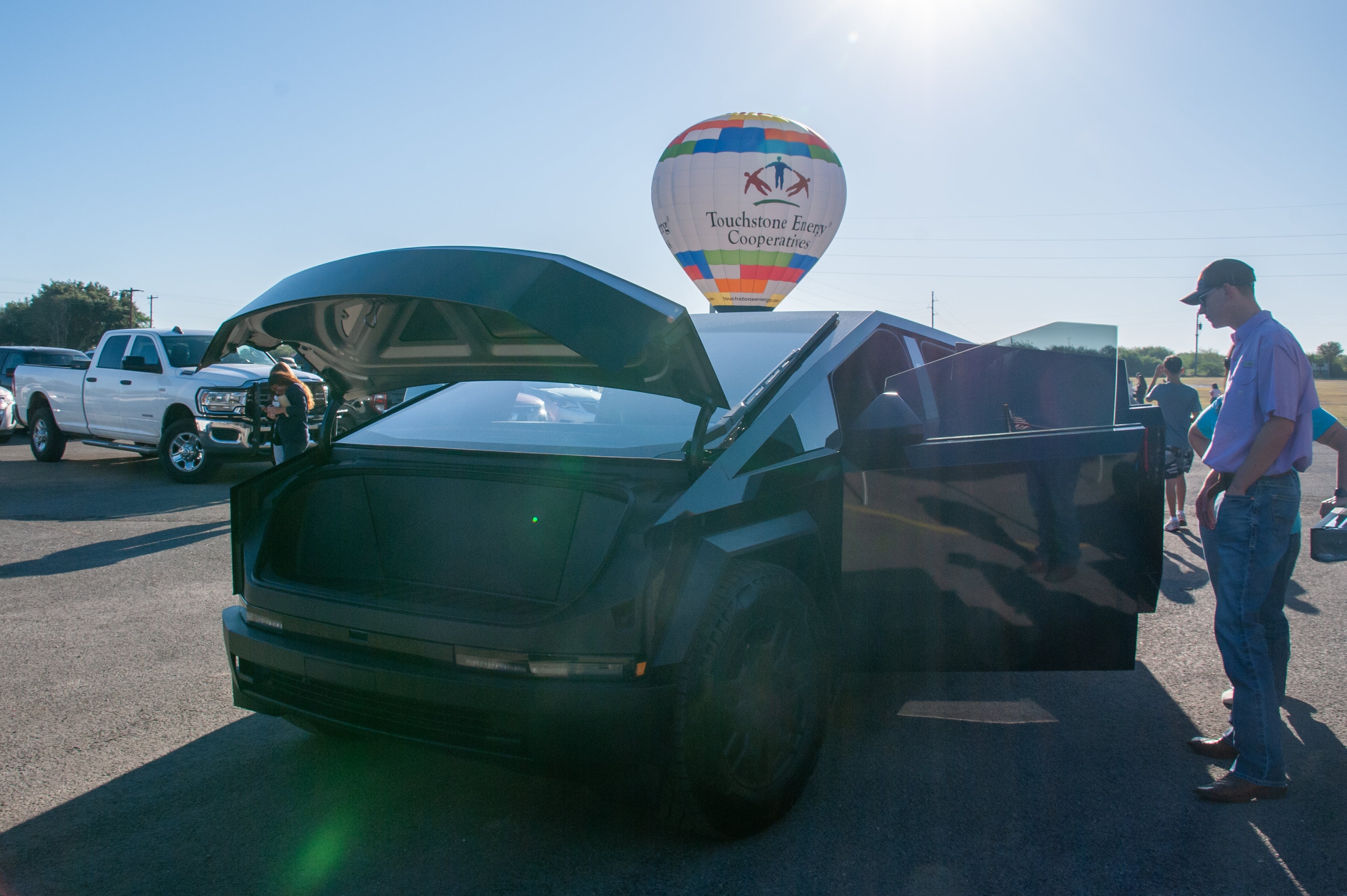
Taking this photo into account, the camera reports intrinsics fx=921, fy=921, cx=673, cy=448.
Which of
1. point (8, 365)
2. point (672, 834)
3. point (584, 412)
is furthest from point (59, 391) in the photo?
point (672, 834)

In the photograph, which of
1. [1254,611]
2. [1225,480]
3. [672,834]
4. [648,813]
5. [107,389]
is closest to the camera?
[672,834]

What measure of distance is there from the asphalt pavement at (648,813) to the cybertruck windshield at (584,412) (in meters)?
1.05

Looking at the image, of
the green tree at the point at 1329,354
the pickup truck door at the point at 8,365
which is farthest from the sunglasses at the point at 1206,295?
the green tree at the point at 1329,354

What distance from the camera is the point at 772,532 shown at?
2.84 m

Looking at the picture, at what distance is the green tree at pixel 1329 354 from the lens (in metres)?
83.8

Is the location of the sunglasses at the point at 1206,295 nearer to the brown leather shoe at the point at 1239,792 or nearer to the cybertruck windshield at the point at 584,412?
the cybertruck windshield at the point at 584,412

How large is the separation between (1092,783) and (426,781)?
7.70ft

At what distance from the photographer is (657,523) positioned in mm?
2496

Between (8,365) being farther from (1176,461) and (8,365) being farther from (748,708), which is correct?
(748,708)

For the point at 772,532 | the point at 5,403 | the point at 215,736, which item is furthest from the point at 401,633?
the point at 5,403

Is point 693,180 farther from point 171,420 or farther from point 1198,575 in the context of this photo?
point 1198,575

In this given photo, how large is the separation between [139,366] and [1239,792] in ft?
45.2

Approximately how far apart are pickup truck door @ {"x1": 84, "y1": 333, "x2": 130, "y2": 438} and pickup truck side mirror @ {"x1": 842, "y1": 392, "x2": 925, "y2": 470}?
12.9 meters

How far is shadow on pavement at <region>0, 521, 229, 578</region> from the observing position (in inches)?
265
